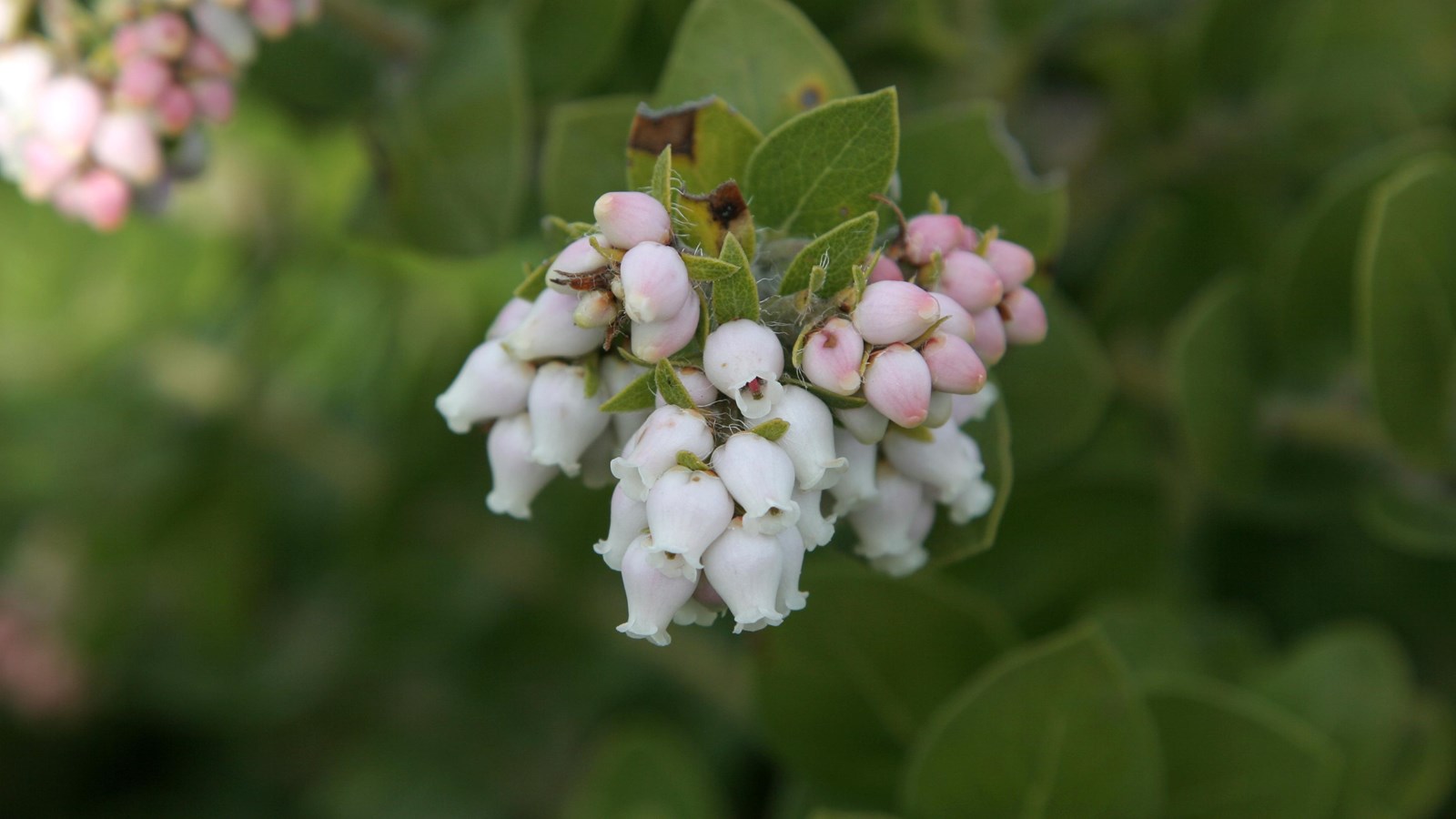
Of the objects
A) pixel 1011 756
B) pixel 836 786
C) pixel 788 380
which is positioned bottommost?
pixel 836 786

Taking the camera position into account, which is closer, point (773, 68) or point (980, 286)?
point (980, 286)

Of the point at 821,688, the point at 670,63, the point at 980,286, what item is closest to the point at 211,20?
the point at 670,63

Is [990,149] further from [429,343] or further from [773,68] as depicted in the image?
[429,343]

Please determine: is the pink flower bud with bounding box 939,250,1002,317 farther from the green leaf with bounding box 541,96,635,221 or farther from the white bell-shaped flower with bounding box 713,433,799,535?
the green leaf with bounding box 541,96,635,221

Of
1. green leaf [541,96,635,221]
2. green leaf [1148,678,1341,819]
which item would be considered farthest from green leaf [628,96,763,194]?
green leaf [1148,678,1341,819]

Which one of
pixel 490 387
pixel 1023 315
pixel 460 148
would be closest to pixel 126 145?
pixel 460 148

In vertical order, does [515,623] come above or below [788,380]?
below
